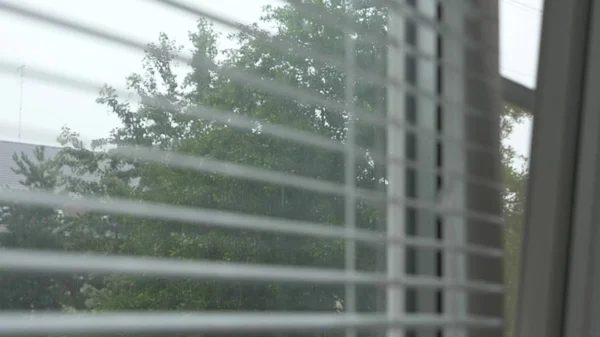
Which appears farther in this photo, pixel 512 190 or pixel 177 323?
pixel 512 190

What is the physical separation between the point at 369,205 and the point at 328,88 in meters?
0.15

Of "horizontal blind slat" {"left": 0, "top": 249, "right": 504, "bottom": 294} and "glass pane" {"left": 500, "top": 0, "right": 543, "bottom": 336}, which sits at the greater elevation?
"glass pane" {"left": 500, "top": 0, "right": 543, "bottom": 336}

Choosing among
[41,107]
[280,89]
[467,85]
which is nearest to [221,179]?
[280,89]

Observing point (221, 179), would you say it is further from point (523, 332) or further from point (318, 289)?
point (523, 332)

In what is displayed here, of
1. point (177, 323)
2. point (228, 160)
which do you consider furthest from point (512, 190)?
point (177, 323)

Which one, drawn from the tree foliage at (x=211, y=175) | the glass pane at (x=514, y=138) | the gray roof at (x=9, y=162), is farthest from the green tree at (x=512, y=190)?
the gray roof at (x=9, y=162)

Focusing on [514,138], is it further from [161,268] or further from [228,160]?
[161,268]

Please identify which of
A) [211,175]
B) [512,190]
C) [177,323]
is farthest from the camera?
[512,190]

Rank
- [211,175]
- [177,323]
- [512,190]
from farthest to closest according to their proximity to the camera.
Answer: [512,190], [211,175], [177,323]

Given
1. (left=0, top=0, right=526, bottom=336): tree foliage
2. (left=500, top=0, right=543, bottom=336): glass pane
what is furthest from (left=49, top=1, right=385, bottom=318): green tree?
(left=500, top=0, right=543, bottom=336): glass pane

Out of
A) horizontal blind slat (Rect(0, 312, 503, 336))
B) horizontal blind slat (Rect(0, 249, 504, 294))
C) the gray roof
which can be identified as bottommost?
horizontal blind slat (Rect(0, 312, 503, 336))

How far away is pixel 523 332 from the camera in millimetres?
1062

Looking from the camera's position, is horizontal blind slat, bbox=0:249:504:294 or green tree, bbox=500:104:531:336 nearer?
horizontal blind slat, bbox=0:249:504:294

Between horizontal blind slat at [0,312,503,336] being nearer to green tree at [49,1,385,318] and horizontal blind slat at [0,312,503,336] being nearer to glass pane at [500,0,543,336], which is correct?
green tree at [49,1,385,318]
